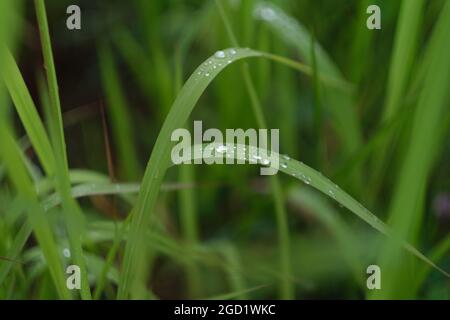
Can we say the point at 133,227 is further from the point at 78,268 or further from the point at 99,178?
the point at 99,178

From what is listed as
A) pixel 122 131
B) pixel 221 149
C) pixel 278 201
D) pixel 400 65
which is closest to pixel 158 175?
pixel 221 149

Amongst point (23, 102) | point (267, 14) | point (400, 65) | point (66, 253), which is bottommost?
point (66, 253)

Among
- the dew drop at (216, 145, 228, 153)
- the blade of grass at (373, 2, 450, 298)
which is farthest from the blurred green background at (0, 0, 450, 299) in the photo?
the dew drop at (216, 145, 228, 153)

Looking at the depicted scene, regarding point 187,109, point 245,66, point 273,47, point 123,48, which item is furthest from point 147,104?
point 187,109

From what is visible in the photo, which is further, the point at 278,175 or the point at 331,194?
the point at 278,175

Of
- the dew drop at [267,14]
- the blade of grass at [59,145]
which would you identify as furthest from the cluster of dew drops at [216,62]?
the dew drop at [267,14]

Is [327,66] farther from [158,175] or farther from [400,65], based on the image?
[158,175]

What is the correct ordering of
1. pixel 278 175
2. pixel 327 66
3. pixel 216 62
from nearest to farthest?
pixel 216 62 < pixel 327 66 < pixel 278 175
